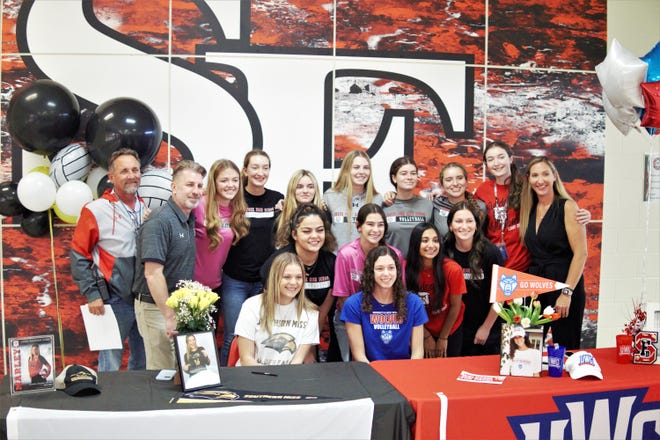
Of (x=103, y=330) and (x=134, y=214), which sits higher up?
(x=134, y=214)

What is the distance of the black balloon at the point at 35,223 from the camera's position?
4000mm

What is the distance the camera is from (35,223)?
4.00 m

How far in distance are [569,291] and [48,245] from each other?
341 cm

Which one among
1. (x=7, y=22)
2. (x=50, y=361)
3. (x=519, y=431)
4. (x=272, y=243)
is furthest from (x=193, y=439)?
(x=7, y=22)

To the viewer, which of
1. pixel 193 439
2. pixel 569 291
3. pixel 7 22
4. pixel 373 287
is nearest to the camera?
pixel 193 439

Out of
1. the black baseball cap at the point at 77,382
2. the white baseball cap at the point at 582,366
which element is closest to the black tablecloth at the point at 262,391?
the black baseball cap at the point at 77,382

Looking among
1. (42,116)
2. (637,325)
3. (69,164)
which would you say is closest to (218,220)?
(69,164)

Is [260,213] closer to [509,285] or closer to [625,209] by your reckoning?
[509,285]

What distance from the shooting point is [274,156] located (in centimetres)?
455

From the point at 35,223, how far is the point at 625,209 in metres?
4.50

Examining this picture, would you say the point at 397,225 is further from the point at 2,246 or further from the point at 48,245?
the point at 2,246

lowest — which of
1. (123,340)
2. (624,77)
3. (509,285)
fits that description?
(123,340)

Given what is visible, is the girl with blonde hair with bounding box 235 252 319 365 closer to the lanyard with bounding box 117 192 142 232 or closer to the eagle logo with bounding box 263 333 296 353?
the eagle logo with bounding box 263 333 296 353

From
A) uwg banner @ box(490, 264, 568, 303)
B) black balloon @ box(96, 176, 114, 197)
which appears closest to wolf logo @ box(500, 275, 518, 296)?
uwg banner @ box(490, 264, 568, 303)
